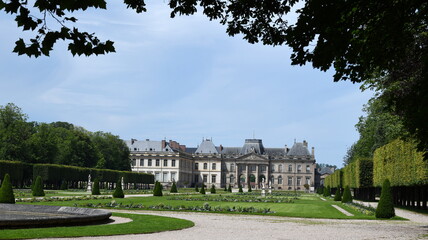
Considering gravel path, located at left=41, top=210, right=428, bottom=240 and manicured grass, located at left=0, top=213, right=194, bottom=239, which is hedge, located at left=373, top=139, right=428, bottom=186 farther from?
manicured grass, located at left=0, top=213, right=194, bottom=239

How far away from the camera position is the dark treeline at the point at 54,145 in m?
54.9

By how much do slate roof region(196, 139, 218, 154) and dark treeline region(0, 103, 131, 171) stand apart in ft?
132

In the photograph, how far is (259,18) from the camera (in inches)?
322

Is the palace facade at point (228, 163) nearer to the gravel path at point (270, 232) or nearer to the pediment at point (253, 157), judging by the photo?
the pediment at point (253, 157)

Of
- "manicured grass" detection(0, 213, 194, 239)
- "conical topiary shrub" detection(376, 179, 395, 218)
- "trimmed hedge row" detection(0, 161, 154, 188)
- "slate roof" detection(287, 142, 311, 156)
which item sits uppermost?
"slate roof" detection(287, 142, 311, 156)

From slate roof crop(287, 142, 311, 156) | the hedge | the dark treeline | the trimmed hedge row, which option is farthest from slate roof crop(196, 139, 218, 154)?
the hedge

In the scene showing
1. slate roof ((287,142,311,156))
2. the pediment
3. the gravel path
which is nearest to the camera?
the gravel path

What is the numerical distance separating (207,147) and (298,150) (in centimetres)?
2220

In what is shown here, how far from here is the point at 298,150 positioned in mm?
118625

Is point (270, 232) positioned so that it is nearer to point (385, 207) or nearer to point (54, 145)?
point (385, 207)

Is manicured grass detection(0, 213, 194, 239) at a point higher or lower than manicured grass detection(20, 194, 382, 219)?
higher

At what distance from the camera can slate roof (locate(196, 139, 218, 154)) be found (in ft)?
399

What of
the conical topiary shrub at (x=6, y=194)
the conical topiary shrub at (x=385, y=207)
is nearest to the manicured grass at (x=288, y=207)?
the conical topiary shrub at (x=385, y=207)

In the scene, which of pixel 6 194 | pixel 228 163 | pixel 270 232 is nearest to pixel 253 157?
pixel 228 163
